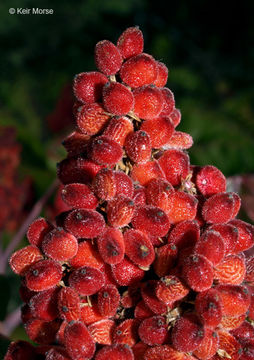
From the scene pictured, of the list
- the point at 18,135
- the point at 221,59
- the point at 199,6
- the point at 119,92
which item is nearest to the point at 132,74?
the point at 119,92

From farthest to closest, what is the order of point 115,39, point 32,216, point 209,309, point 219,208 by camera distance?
point 115,39 < point 32,216 < point 219,208 < point 209,309

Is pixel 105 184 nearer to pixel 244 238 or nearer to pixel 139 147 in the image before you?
pixel 139 147

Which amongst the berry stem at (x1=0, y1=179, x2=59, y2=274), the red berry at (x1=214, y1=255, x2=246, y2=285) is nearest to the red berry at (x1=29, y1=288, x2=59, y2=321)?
the red berry at (x1=214, y1=255, x2=246, y2=285)

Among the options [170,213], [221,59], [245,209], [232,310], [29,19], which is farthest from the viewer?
[29,19]

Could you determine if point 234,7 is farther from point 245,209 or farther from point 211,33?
point 245,209

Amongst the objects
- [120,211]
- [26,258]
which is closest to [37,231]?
[26,258]

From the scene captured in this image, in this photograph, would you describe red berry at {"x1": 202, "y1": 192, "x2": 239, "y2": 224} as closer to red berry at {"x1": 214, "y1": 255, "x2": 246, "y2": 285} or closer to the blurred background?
red berry at {"x1": 214, "y1": 255, "x2": 246, "y2": 285}
